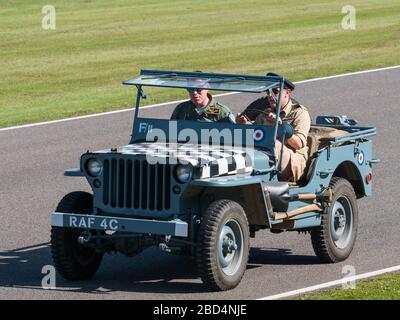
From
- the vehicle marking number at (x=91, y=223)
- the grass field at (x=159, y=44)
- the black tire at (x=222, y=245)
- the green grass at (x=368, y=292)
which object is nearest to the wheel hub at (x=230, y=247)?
the black tire at (x=222, y=245)

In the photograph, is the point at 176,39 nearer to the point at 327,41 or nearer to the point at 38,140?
the point at 327,41

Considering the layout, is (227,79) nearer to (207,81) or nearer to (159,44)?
(207,81)

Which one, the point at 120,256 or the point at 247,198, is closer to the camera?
the point at 247,198

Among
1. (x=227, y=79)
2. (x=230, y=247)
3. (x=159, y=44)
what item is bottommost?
(x=230, y=247)

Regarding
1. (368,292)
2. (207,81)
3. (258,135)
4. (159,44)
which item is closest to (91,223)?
(258,135)

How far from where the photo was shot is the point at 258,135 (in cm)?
1116

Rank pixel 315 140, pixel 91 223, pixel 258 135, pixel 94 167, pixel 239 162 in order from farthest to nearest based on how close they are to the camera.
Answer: pixel 315 140, pixel 258 135, pixel 239 162, pixel 94 167, pixel 91 223

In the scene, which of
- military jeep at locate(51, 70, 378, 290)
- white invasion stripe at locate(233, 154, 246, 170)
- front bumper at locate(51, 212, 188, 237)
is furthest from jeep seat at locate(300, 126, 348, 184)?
front bumper at locate(51, 212, 188, 237)

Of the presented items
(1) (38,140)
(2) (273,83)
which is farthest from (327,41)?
(2) (273,83)

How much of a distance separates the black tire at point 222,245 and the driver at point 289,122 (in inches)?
43.6

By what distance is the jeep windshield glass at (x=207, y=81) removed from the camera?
1116 centimetres

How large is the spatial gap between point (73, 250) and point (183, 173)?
126cm

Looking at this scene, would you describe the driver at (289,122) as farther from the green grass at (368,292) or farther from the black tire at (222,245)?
the green grass at (368,292)
